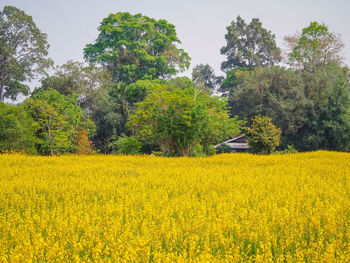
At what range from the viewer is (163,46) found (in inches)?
1617

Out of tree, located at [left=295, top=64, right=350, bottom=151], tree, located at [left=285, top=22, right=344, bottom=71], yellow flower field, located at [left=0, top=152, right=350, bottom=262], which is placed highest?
tree, located at [left=285, top=22, right=344, bottom=71]

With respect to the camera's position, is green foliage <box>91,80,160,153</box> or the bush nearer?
the bush

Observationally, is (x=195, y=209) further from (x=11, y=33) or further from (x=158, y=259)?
(x=11, y=33)

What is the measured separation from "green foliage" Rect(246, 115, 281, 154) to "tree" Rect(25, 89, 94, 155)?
12738mm

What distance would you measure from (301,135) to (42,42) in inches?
1151

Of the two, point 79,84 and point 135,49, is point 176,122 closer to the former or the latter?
point 79,84

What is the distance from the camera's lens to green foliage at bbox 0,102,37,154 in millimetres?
17938

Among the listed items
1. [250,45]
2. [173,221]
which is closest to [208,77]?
[250,45]

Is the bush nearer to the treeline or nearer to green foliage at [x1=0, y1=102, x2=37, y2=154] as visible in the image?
the treeline

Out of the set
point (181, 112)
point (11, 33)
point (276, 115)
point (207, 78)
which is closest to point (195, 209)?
point (181, 112)

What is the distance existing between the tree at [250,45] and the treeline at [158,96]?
0.15 meters

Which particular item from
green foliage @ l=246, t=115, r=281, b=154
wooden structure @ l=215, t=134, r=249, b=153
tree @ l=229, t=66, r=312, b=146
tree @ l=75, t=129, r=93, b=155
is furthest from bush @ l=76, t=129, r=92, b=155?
tree @ l=229, t=66, r=312, b=146

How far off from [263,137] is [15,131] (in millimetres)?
15832

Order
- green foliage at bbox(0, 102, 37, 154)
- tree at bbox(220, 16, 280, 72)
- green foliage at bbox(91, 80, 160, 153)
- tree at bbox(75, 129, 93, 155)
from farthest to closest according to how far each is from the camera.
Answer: tree at bbox(220, 16, 280, 72) < green foliage at bbox(91, 80, 160, 153) < tree at bbox(75, 129, 93, 155) < green foliage at bbox(0, 102, 37, 154)
